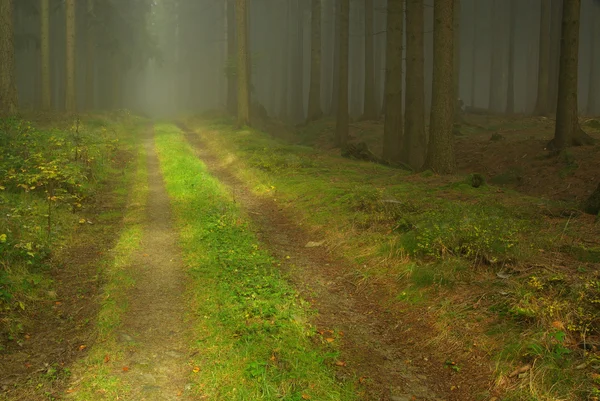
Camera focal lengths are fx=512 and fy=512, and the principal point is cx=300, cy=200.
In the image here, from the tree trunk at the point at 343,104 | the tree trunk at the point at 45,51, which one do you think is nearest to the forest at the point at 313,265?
the tree trunk at the point at 343,104

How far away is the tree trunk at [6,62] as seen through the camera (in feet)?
62.3

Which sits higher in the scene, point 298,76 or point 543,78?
point 298,76

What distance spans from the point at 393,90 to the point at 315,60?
1281 centimetres

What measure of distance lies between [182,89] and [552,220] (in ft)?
265

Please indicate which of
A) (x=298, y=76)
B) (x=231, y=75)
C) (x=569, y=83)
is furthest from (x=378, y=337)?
(x=298, y=76)

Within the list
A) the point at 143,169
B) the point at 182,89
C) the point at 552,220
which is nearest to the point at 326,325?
the point at 552,220

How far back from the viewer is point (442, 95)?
12.9 metres

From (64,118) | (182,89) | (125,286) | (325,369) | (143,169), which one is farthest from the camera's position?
(182,89)

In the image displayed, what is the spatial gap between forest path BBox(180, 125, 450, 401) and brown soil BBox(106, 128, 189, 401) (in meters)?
1.58

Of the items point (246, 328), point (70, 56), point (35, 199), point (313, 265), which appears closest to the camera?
point (246, 328)

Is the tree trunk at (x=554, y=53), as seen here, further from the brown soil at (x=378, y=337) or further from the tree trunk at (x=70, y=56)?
the tree trunk at (x=70, y=56)

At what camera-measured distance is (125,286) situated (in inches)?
276

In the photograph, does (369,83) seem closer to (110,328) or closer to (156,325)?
(156,325)

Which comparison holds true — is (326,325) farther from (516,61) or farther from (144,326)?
(516,61)
